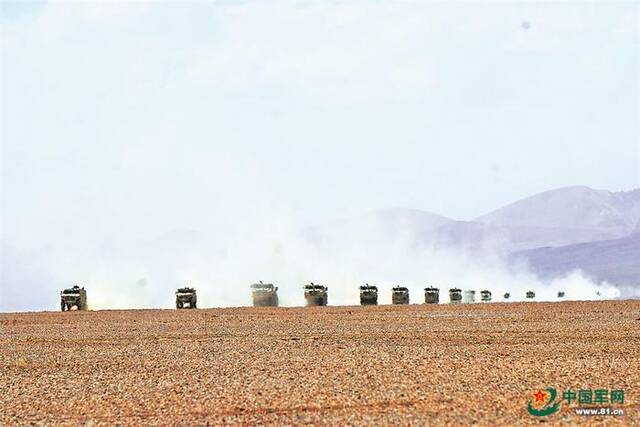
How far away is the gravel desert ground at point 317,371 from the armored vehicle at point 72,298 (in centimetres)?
2879

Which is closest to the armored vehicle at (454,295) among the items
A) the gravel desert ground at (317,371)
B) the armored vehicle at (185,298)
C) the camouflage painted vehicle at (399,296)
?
the camouflage painted vehicle at (399,296)

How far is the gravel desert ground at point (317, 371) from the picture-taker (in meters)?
19.2

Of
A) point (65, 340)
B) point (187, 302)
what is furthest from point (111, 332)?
point (187, 302)

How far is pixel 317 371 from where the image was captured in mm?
24984

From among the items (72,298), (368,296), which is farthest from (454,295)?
(72,298)

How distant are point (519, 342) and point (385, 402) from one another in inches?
509

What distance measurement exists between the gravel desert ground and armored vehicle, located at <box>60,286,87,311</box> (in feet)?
94.5

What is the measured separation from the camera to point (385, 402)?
20.0m

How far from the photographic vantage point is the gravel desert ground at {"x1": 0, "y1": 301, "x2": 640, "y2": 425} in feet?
63.2

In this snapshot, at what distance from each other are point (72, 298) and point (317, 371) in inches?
1982

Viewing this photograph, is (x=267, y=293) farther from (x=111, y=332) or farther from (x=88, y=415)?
(x=88, y=415)

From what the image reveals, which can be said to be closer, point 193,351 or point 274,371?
point 274,371

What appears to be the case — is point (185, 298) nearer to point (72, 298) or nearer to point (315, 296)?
point (72, 298)

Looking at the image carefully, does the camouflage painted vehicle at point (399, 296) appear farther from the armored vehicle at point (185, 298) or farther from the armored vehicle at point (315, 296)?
the armored vehicle at point (185, 298)
